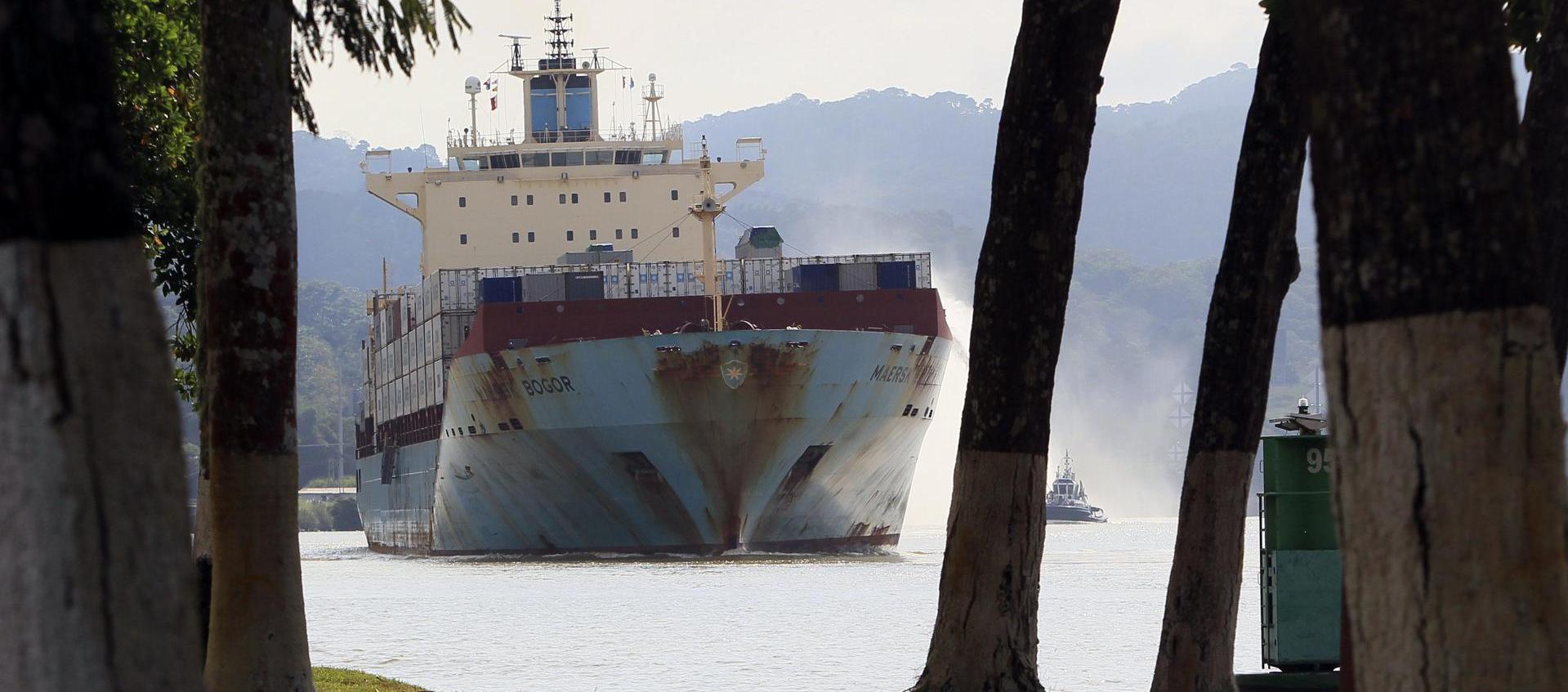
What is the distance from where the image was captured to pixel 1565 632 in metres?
3.12

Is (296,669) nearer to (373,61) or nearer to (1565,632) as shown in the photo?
(373,61)

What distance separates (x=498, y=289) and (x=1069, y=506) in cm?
7493

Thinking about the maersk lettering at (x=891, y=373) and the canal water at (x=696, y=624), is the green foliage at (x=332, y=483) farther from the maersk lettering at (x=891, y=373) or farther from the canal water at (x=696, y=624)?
the maersk lettering at (x=891, y=373)

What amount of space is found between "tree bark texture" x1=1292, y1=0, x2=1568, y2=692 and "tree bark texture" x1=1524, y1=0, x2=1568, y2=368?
3.95m

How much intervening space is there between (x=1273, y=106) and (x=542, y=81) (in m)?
49.1

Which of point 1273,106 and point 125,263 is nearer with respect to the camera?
point 125,263

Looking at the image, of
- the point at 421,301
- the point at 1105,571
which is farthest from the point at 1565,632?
the point at 421,301

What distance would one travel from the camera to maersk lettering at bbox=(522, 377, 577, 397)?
1442 inches

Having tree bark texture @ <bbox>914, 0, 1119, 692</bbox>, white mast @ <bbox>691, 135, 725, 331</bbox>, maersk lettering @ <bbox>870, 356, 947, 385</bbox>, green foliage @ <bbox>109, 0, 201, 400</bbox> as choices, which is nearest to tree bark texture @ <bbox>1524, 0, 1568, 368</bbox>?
tree bark texture @ <bbox>914, 0, 1119, 692</bbox>

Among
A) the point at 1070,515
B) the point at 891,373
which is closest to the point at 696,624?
the point at 891,373

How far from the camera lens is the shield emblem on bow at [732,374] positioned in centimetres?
3484

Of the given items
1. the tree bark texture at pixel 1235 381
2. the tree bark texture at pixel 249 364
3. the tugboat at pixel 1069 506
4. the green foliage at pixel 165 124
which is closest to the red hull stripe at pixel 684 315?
the green foliage at pixel 165 124

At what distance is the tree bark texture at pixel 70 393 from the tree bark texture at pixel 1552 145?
17.4ft

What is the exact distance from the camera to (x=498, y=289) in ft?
139
